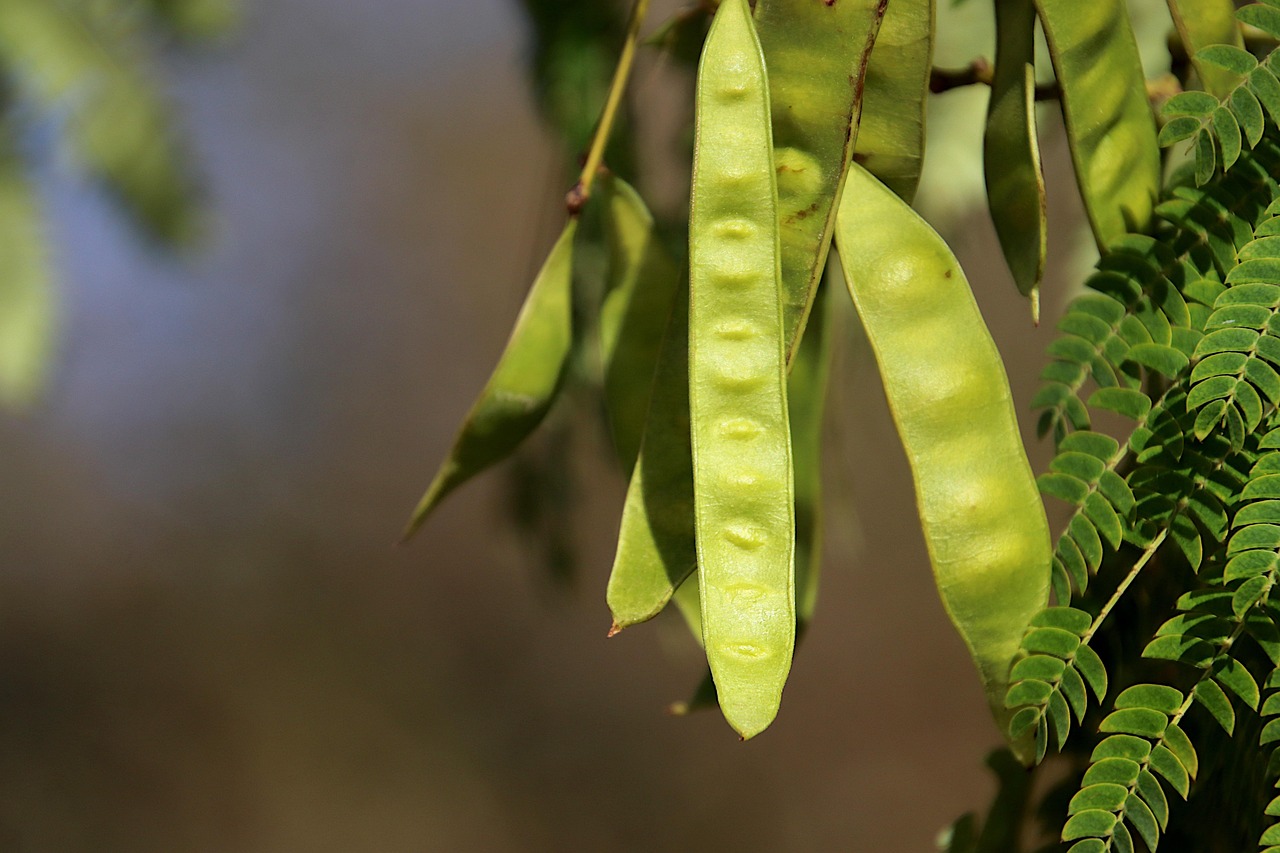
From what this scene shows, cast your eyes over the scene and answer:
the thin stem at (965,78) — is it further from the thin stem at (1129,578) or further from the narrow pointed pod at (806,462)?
the thin stem at (1129,578)

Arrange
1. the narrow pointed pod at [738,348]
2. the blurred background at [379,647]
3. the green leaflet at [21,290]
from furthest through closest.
→ the blurred background at [379,647] < the green leaflet at [21,290] < the narrow pointed pod at [738,348]

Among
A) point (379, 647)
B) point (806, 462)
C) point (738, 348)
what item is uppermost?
point (738, 348)

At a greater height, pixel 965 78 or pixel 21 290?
pixel 965 78

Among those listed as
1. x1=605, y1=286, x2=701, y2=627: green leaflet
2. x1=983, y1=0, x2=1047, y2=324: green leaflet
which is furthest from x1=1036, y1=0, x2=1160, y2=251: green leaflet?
x1=605, y1=286, x2=701, y2=627: green leaflet

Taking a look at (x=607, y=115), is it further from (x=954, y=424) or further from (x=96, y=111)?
(x=96, y=111)

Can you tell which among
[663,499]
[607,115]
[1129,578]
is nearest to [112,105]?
[607,115]

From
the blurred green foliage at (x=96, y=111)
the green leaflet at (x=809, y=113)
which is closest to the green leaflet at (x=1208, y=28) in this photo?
the green leaflet at (x=809, y=113)

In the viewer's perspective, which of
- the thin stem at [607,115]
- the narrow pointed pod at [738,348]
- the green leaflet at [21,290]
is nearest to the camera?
the narrow pointed pod at [738,348]
